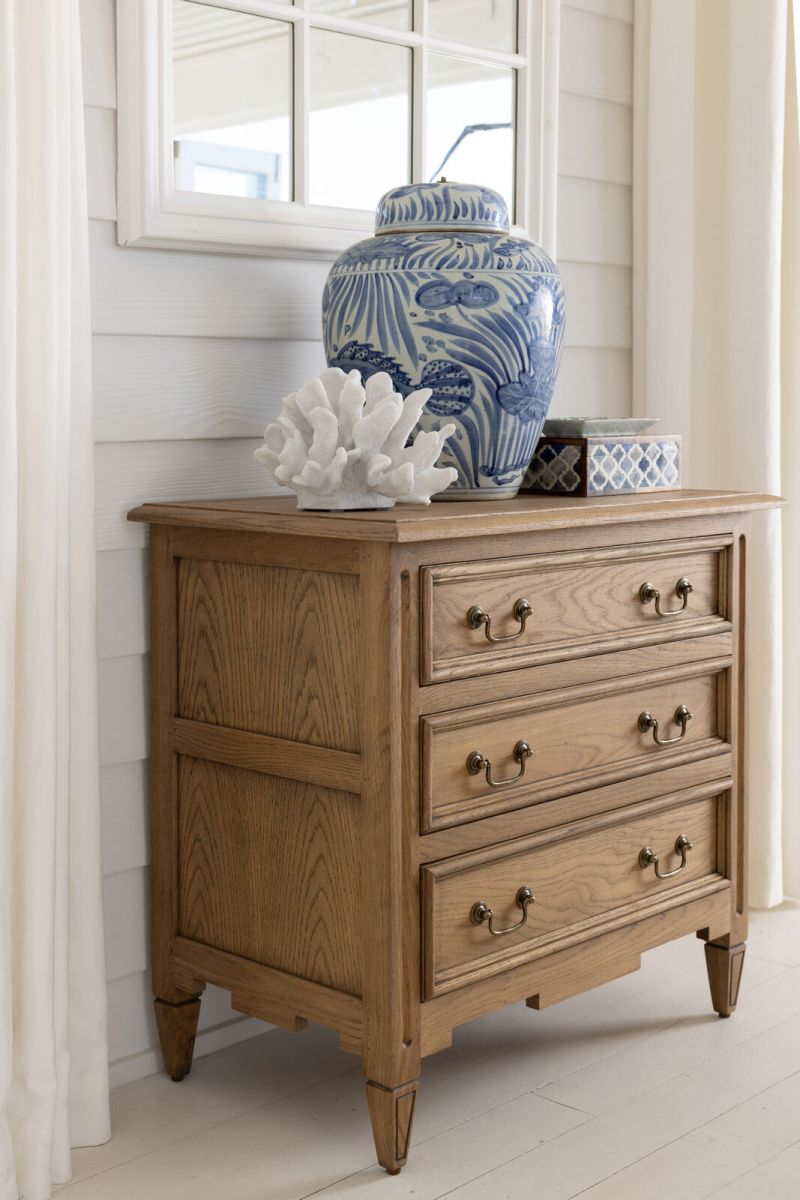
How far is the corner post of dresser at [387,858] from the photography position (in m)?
1.63

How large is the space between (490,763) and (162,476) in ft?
2.04

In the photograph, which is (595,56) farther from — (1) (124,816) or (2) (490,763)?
(1) (124,816)

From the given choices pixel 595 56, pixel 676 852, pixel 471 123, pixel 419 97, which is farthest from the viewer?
pixel 595 56

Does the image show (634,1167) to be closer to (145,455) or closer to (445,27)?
(145,455)

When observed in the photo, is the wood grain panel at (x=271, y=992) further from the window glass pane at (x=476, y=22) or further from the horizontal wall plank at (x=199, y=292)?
the window glass pane at (x=476, y=22)

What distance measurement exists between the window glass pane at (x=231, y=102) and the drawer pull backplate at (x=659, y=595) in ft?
2.57

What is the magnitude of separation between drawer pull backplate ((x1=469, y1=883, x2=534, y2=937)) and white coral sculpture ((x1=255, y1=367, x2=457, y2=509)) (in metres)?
0.50

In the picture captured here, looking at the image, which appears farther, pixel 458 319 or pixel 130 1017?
pixel 130 1017

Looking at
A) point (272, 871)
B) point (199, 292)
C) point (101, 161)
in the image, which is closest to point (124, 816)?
point (272, 871)

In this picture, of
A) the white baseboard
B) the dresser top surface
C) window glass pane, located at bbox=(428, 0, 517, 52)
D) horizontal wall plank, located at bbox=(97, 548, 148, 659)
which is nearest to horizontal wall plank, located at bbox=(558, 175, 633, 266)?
window glass pane, located at bbox=(428, 0, 517, 52)

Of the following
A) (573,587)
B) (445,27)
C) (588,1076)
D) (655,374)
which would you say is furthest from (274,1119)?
(445,27)

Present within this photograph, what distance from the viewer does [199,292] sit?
202cm

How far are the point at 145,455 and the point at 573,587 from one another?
2.01ft

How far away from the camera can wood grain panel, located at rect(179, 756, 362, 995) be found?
1.73 metres
